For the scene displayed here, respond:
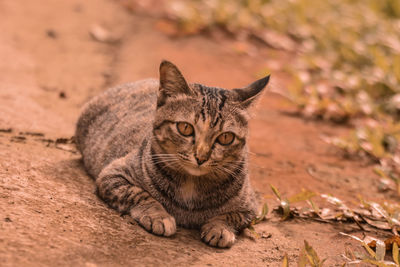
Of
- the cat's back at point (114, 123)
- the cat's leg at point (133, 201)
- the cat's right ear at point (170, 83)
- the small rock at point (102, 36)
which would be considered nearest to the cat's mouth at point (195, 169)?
the cat's leg at point (133, 201)

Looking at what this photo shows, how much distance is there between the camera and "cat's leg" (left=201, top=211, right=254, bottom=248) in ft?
10.4

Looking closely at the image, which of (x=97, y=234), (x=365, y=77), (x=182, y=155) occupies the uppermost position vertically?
(x=365, y=77)

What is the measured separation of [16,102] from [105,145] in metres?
1.55

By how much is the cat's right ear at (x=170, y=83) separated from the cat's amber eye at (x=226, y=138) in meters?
0.37

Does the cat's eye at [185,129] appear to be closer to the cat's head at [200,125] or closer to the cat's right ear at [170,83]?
the cat's head at [200,125]

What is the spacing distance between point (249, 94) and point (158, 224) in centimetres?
111

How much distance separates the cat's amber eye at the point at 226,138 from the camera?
331 cm

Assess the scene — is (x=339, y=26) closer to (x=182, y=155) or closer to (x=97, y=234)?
(x=182, y=155)

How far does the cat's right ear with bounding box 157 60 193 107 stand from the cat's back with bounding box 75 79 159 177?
18.5 inches

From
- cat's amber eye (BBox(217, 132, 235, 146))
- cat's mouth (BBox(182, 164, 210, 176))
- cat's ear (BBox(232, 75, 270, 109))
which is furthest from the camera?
cat's ear (BBox(232, 75, 270, 109))

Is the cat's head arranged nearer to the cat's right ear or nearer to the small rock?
the cat's right ear

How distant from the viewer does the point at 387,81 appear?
682cm

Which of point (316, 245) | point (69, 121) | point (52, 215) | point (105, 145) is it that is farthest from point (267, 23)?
point (52, 215)

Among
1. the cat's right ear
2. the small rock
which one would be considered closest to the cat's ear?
the cat's right ear
